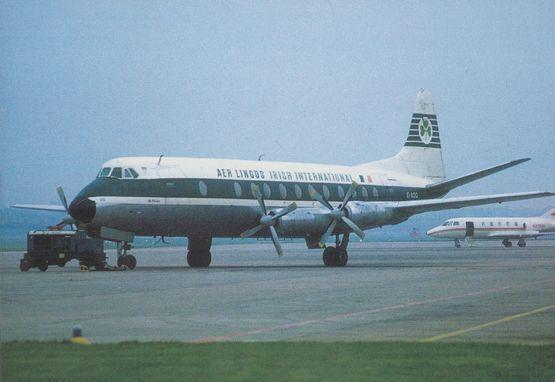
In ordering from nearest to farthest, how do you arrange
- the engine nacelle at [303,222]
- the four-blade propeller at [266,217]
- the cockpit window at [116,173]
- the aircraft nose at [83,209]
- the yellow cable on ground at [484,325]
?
the yellow cable on ground at [484,325] < the aircraft nose at [83,209] < the cockpit window at [116,173] < the four-blade propeller at [266,217] < the engine nacelle at [303,222]

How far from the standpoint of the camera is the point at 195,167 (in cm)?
3966

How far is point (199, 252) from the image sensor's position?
4234cm

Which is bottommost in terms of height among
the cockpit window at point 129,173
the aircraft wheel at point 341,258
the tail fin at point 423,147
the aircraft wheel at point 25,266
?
the aircraft wheel at point 341,258

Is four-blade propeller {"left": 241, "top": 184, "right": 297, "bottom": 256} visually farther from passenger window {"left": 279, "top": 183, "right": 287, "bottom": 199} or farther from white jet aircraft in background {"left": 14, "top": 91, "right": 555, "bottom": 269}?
passenger window {"left": 279, "top": 183, "right": 287, "bottom": 199}

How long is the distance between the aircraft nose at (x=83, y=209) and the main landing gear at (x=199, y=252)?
24.4 feet

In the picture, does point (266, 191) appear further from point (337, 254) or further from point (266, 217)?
point (337, 254)

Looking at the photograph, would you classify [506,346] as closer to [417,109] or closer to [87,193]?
[87,193]

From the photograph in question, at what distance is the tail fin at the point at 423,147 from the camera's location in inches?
2090

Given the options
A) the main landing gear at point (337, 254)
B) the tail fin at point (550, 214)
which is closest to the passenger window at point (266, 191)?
the main landing gear at point (337, 254)

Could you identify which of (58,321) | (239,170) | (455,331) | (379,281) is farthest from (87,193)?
(455,331)

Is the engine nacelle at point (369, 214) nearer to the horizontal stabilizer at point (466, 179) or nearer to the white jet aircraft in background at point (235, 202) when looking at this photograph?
the white jet aircraft in background at point (235, 202)

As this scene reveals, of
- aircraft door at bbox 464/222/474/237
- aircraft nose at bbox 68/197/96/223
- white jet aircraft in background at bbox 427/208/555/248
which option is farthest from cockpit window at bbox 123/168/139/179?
aircraft door at bbox 464/222/474/237

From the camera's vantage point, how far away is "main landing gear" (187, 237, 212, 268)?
42.2 m

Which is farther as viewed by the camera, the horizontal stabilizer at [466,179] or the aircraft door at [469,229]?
the aircraft door at [469,229]
